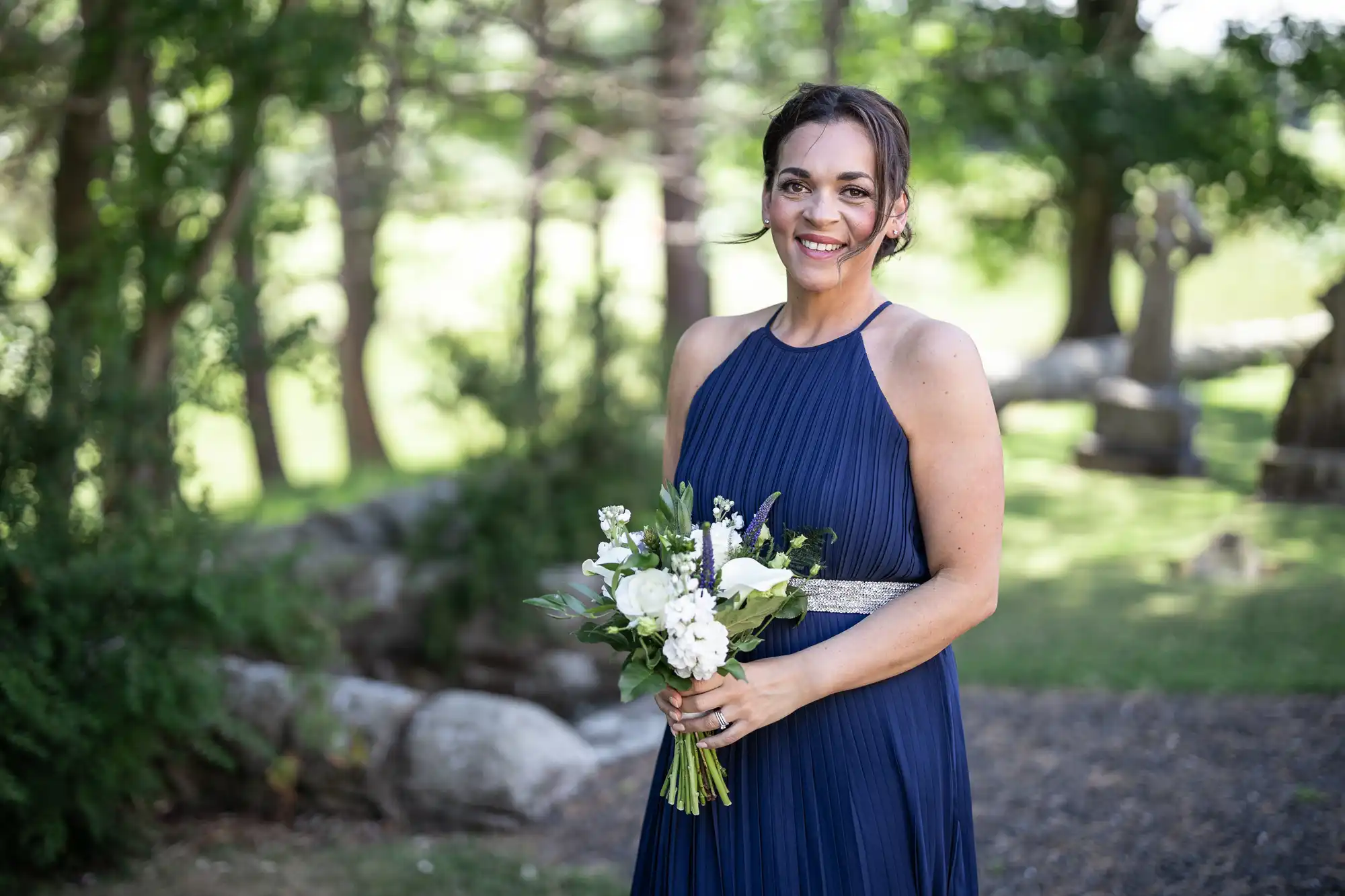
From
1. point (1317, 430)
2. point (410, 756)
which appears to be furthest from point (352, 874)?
point (1317, 430)

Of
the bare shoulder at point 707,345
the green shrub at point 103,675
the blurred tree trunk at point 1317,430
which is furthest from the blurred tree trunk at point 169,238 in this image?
the blurred tree trunk at point 1317,430

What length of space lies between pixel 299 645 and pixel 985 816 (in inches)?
111

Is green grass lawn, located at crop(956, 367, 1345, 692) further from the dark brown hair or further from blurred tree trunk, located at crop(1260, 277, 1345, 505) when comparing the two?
the dark brown hair

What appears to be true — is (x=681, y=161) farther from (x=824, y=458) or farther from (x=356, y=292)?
(x=824, y=458)

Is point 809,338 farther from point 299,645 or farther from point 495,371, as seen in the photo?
point 495,371

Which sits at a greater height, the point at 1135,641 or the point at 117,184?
the point at 117,184

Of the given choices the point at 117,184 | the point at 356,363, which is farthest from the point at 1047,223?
the point at 117,184

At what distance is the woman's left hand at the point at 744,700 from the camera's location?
2.17 m

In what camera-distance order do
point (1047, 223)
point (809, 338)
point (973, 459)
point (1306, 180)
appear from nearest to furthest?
point (973, 459) < point (809, 338) < point (1306, 180) < point (1047, 223)

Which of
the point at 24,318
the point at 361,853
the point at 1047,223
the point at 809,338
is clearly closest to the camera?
the point at 809,338

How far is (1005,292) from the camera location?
25.8 metres

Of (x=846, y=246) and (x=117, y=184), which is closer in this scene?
(x=846, y=246)

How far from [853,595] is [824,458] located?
0.90ft

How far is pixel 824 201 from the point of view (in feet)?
7.79
